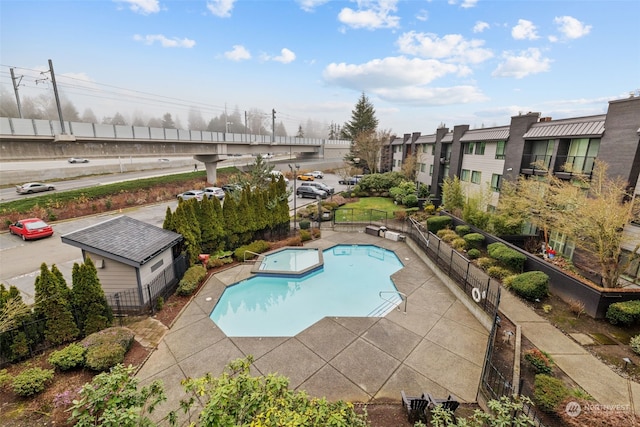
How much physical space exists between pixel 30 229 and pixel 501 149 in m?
37.1

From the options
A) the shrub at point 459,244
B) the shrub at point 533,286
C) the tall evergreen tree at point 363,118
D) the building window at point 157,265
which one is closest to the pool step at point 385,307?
the shrub at point 533,286

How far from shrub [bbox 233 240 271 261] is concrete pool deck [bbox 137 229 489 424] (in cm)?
475

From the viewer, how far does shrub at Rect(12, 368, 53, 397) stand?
700cm

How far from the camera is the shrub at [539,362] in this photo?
25.6ft

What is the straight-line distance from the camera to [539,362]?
7859 millimetres

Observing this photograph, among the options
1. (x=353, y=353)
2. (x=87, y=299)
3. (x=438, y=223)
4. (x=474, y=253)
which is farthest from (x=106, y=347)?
(x=438, y=223)

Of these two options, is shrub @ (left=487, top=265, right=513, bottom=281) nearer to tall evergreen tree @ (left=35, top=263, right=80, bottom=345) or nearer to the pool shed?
the pool shed

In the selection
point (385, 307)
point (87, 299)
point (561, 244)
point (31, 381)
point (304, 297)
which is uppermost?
point (87, 299)

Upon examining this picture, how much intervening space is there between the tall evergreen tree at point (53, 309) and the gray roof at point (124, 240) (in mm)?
2118

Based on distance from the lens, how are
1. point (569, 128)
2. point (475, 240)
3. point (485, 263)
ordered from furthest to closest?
point (475, 240) → point (569, 128) → point (485, 263)

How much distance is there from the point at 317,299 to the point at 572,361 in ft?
31.8

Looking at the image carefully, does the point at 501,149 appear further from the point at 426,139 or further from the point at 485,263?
the point at 426,139

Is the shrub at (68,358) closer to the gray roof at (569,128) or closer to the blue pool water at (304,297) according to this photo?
the blue pool water at (304,297)

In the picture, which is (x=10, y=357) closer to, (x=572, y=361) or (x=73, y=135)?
(x=572, y=361)
